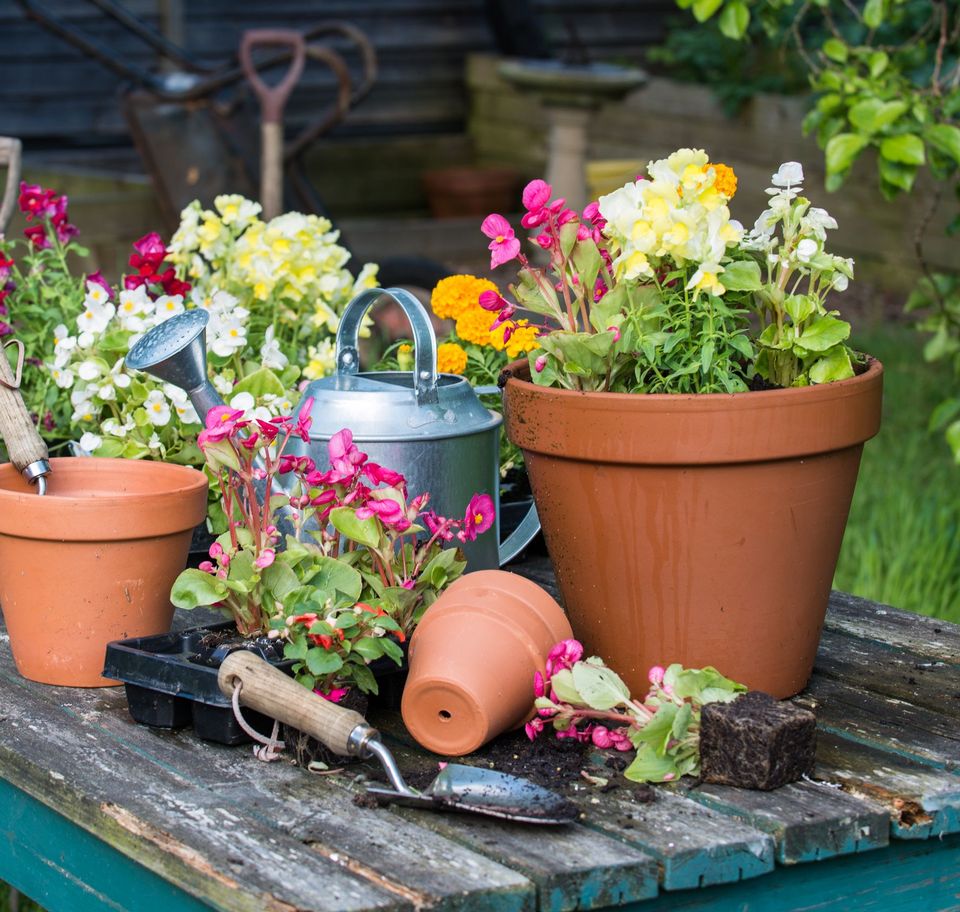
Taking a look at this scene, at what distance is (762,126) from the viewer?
6.41m

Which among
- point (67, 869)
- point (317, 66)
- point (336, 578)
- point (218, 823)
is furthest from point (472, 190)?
point (218, 823)

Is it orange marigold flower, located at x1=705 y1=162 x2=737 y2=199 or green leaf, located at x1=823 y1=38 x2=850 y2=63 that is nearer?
orange marigold flower, located at x1=705 y1=162 x2=737 y2=199

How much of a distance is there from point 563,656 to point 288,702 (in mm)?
242

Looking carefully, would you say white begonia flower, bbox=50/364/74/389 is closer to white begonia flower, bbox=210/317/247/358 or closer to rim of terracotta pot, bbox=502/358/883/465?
white begonia flower, bbox=210/317/247/358

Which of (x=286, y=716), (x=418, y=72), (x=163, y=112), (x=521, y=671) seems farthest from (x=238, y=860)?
(x=418, y=72)

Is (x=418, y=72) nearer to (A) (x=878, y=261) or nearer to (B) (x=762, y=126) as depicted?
(B) (x=762, y=126)

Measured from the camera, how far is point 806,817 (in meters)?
1.13

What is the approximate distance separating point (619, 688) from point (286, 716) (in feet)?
0.93

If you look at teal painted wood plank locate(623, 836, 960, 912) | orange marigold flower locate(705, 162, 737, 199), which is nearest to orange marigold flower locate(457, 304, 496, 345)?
orange marigold flower locate(705, 162, 737, 199)

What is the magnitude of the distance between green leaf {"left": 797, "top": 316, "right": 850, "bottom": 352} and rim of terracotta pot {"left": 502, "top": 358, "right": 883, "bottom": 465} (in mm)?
38

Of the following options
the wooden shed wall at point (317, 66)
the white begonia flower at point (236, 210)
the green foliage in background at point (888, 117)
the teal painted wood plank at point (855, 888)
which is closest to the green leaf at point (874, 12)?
the green foliage in background at point (888, 117)

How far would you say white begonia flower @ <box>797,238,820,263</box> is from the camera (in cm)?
132

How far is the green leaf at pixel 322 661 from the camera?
1.24 metres

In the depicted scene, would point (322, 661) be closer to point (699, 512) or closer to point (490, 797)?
point (490, 797)
